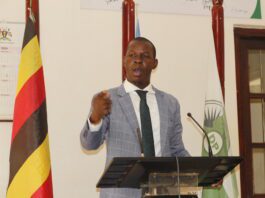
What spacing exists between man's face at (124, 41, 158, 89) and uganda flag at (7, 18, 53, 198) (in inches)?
24.7

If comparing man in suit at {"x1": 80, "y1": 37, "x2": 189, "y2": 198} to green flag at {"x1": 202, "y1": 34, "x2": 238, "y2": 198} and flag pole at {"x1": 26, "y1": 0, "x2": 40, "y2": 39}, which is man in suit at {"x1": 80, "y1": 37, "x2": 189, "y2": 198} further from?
flag pole at {"x1": 26, "y1": 0, "x2": 40, "y2": 39}

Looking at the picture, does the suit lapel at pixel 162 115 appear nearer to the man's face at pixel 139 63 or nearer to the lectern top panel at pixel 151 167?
the man's face at pixel 139 63

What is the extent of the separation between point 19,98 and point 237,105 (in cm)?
173

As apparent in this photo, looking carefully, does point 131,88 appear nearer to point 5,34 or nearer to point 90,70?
point 90,70

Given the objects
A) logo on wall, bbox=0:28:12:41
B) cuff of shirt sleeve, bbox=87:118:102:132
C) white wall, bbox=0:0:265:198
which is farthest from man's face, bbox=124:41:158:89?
logo on wall, bbox=0:28:12:41

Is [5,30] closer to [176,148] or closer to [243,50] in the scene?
[176,148]

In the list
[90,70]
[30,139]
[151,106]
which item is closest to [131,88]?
[151,106]

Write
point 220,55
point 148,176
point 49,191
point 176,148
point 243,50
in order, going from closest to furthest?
1. point 148,176
2. point 176,148
3. point 49,191
4. point 220,55
5. point 243,50

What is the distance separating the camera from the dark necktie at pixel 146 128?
2301 millimetres

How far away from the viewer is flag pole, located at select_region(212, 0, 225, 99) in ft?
11.2

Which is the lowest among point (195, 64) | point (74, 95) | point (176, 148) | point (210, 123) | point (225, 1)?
point (176, 148)

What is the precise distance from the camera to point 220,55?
11.3 feet

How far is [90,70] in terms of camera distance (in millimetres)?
3322

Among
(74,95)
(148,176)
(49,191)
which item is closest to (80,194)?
(49,191)
